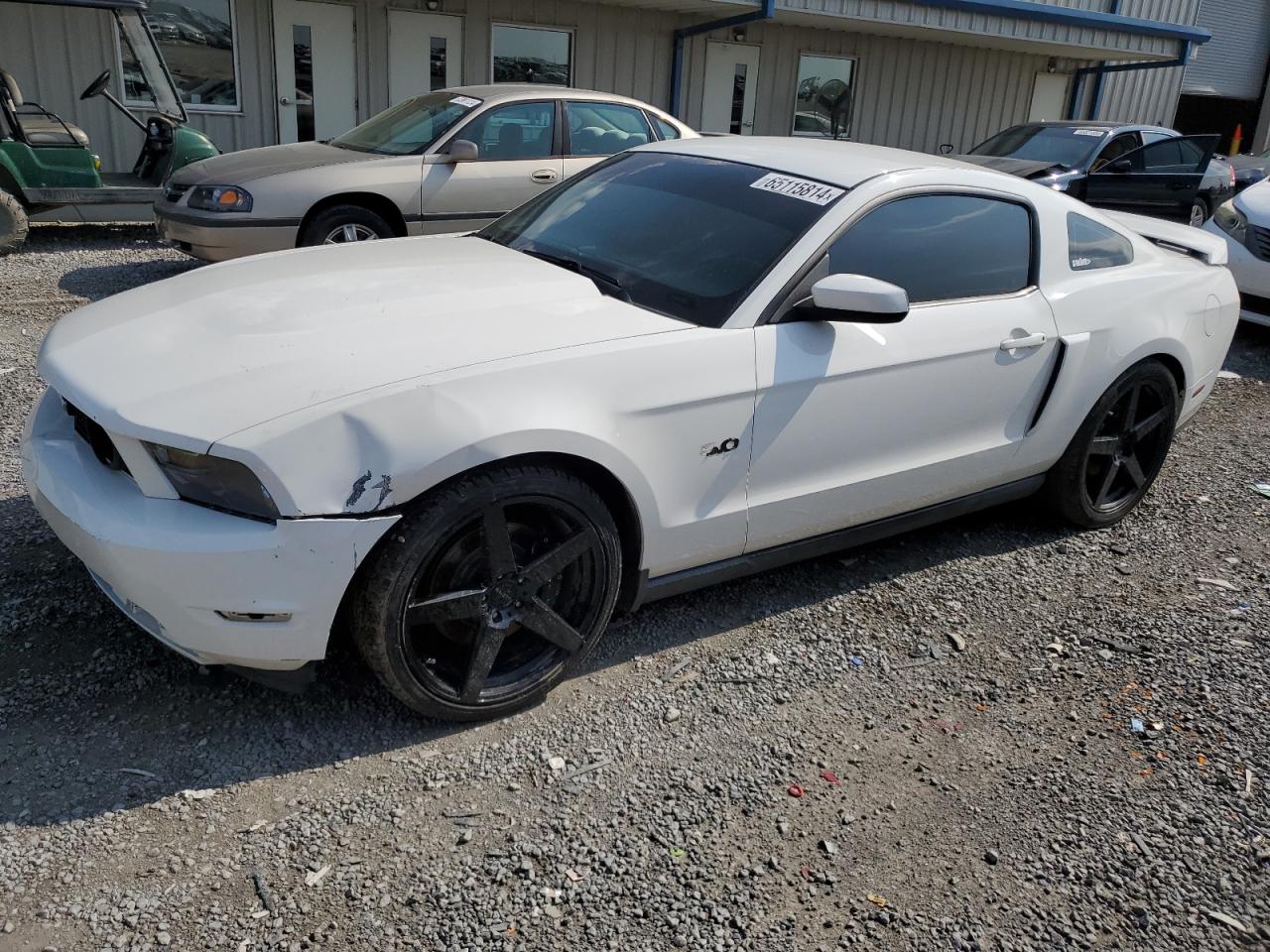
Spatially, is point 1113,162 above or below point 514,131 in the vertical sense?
below

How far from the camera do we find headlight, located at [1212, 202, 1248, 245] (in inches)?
337

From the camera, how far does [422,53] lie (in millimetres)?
13141

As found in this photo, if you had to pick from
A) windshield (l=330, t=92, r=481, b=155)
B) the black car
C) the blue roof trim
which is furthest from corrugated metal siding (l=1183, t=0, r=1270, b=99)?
windshield (l=330, t=92, r=481, b=155)

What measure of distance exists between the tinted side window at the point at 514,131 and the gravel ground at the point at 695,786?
532 cm

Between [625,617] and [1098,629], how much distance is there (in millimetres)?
1783

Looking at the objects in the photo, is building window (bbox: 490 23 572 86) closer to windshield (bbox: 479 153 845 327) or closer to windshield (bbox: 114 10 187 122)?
windshield (bbox: 114 10 187 122)

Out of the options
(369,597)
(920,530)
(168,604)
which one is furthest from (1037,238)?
(168,604)

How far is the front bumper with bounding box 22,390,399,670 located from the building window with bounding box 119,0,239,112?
10747 mm

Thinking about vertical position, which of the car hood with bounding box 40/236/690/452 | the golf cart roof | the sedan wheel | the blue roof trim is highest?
the blue roof trim

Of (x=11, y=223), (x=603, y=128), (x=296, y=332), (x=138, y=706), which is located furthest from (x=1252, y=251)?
(x=11, y=223)

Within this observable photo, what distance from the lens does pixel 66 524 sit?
2791 millimetres

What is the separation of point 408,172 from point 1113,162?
7518 mm

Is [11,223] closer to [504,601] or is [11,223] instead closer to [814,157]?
[814,157]

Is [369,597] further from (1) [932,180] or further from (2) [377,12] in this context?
(2) [377,12]
